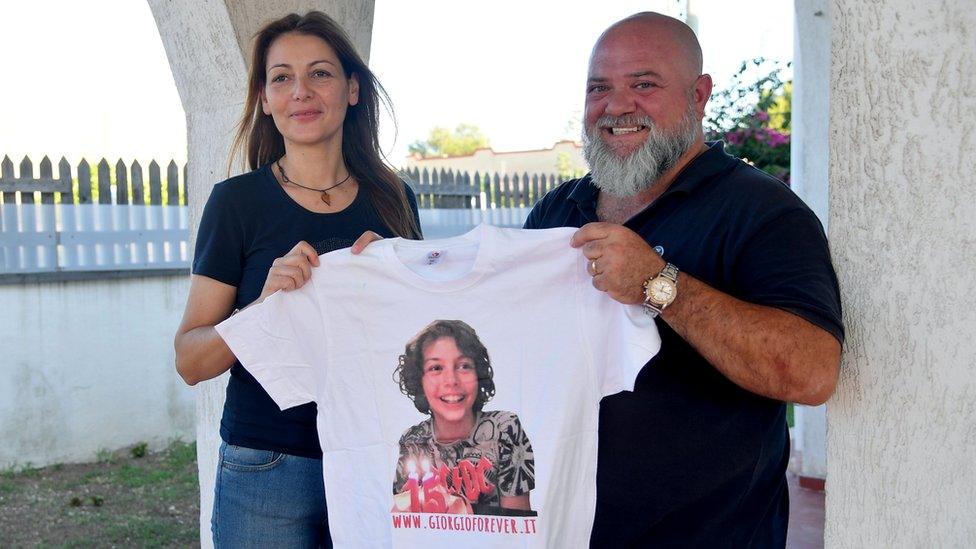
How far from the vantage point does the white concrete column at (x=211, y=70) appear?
11.2 feet

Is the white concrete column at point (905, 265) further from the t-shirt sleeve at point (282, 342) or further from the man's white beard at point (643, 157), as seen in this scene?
the t-shirt sleeve at point (282, 342)

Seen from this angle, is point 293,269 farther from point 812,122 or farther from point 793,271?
point 812,122

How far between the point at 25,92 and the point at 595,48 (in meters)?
16.1

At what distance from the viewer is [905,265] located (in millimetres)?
1667

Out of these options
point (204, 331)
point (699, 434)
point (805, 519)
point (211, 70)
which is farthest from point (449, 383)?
point (805, 519)

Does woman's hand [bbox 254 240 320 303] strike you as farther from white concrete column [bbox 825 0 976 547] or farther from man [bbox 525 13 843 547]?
white concrete column [bbox 825 0 976 547]

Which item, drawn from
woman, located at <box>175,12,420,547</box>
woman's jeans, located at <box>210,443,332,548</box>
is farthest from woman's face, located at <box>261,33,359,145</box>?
woman's jeans, located at <box>210,443,332,548</box>

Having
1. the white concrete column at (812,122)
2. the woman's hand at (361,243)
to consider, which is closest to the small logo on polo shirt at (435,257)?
the woman's hand at (361,243)

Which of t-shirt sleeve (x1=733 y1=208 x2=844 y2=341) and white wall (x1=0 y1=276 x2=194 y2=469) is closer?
t-shirt sleeve (x1=733 y1=208 x2=844 y2=341)

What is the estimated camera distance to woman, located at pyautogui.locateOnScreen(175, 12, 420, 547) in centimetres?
224

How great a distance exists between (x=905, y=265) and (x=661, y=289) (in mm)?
469

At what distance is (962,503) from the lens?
1.64 m

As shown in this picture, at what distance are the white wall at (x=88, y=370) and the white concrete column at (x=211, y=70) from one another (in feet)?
11.2

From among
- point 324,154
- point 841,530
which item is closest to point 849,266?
point 841,530
